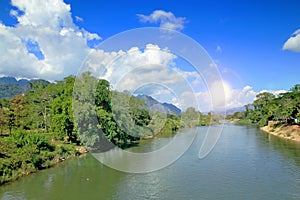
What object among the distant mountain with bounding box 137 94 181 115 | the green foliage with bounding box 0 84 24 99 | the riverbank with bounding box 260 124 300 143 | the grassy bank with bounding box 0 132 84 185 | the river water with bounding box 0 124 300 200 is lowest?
the river water with bounding box 0 124 300 200

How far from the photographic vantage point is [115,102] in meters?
26.4

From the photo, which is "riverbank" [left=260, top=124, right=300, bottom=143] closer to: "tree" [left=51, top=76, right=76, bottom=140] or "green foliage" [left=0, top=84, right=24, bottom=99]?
"tree" [left=51, top=76, right=76, bottom=140]

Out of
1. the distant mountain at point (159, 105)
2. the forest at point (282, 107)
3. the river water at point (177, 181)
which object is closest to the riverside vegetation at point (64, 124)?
the river water at point (177, 181)

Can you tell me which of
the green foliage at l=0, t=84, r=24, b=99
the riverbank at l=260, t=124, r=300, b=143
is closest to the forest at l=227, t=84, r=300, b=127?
the riverbank at l=260, t=124, r=300, b=143

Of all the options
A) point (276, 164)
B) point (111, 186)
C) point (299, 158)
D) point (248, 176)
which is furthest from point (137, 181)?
point (299, 158)

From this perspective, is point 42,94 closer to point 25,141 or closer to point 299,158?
point 25,141

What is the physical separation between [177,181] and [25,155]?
8.87m

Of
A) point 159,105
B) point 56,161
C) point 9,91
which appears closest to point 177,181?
point 56,161

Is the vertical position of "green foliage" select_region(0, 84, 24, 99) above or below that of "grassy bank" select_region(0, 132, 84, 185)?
above

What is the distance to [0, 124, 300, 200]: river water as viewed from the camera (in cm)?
1302

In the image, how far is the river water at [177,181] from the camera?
13023 mm

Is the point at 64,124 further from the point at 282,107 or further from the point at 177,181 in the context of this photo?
the point at 282,107

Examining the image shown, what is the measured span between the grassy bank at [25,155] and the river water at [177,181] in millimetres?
588

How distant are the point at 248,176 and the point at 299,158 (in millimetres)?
6930
